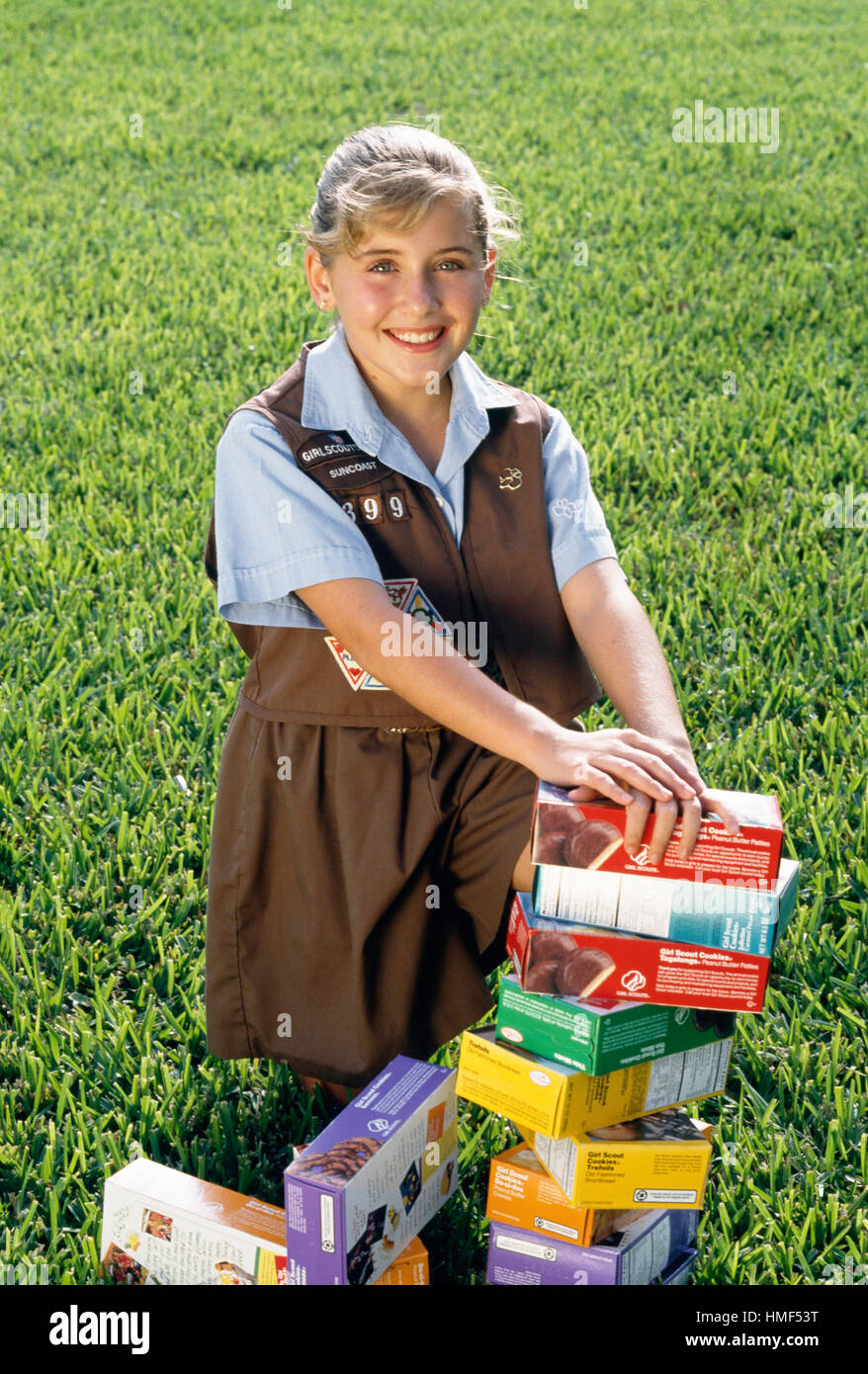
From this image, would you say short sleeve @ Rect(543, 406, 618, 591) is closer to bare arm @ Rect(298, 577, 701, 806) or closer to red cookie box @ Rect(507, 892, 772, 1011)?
bare arm @ Rect(298, 577, 701, 806)

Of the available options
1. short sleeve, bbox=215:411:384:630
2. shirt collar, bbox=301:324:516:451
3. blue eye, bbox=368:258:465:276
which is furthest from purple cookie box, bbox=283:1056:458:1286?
blue eye, bbox=368:258:465:276

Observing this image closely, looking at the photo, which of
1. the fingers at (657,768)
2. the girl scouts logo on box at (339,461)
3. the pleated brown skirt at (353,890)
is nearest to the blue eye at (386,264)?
the girl scouts logo on box at (339,461)

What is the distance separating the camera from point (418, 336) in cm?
211

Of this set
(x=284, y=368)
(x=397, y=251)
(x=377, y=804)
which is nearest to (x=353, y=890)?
(x=377, y=804)

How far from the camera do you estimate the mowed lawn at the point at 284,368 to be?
2.28m

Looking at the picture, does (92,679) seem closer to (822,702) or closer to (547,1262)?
(822,702)

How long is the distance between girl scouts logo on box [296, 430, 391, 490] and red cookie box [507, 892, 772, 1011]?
75cm

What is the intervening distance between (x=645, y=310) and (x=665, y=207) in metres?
1.24

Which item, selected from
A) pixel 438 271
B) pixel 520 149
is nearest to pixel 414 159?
pixel 438 271

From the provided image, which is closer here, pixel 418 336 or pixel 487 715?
pixel 487 715

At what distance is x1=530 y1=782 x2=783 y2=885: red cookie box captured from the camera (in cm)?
168

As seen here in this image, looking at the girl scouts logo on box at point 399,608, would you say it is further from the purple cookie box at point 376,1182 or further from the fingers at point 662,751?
the purple cookie box at point 376,1182

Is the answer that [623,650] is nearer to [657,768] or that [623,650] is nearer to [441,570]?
[441,570]

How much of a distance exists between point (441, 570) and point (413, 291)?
43cm
